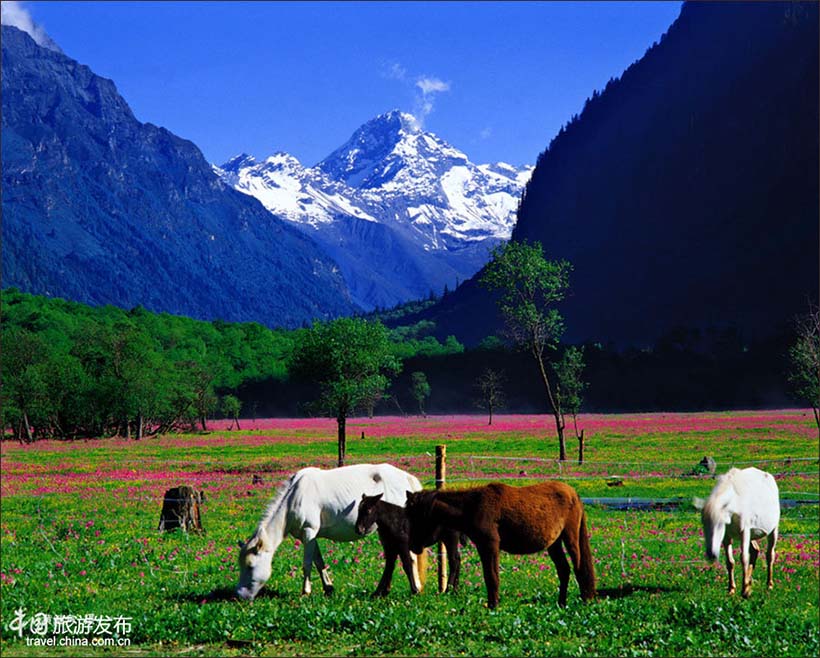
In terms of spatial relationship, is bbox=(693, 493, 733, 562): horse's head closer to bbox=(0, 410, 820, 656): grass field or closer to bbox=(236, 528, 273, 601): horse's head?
bbox=(0, 410, 820, 656): grass field

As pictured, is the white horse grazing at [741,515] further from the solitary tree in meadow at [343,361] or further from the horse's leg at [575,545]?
the solitary tree in meadow at [343,361]

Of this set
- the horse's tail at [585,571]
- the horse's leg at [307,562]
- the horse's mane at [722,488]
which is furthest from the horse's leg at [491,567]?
the horse's mane at [722,488]

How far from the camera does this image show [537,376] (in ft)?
531

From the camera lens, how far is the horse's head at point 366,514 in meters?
14.0

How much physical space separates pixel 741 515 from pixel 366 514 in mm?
6435

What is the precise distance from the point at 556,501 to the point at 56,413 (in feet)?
260

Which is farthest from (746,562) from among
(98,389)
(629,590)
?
Result: (98,389)

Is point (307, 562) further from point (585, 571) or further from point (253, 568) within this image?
point (585, 571)

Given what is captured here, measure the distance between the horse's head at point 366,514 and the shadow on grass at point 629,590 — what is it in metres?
4.14

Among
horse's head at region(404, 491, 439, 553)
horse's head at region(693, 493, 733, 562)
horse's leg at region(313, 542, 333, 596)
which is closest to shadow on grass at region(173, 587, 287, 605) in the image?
horse's leg at region(313, 542, 333, 596)

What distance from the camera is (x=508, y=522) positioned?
524 inches

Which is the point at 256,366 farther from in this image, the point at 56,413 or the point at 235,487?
the point at 235,487

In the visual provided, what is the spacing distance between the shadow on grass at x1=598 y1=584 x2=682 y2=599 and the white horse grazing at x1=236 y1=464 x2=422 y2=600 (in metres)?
3.38

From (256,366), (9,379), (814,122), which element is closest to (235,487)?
(9,379)
